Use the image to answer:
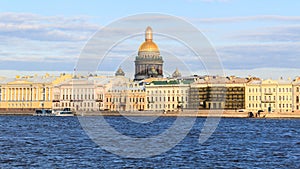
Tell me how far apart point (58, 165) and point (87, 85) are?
85.5 m

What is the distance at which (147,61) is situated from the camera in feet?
396

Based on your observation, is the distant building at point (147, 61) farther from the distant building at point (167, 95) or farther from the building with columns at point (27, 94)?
the distant building at point (167, 95)

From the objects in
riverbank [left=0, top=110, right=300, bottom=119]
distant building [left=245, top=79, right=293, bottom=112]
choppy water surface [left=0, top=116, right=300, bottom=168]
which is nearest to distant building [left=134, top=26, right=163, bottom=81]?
riverbank [left=0, top=110, right=300, bottom=119]

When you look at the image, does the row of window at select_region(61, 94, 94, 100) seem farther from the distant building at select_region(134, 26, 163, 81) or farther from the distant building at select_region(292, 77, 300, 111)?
the distant building at select_region(292, 77, 300, 111)

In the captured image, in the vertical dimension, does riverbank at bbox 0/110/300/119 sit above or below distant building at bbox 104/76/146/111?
below

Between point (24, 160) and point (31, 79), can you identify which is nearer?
point (24, 160)

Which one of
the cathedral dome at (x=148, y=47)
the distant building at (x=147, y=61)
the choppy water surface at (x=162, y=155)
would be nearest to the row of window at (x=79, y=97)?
the distant building at (x=147, y=61)

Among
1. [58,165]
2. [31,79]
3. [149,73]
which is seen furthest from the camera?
[149,73]

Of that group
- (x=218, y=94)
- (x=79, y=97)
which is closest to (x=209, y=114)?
(x=218, y=94)

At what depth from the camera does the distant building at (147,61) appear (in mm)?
121000

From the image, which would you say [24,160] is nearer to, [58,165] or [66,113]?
[58,165]

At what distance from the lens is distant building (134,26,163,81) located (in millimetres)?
121000

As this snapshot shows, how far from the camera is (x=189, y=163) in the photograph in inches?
907

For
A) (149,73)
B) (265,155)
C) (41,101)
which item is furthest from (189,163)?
(149,73)
